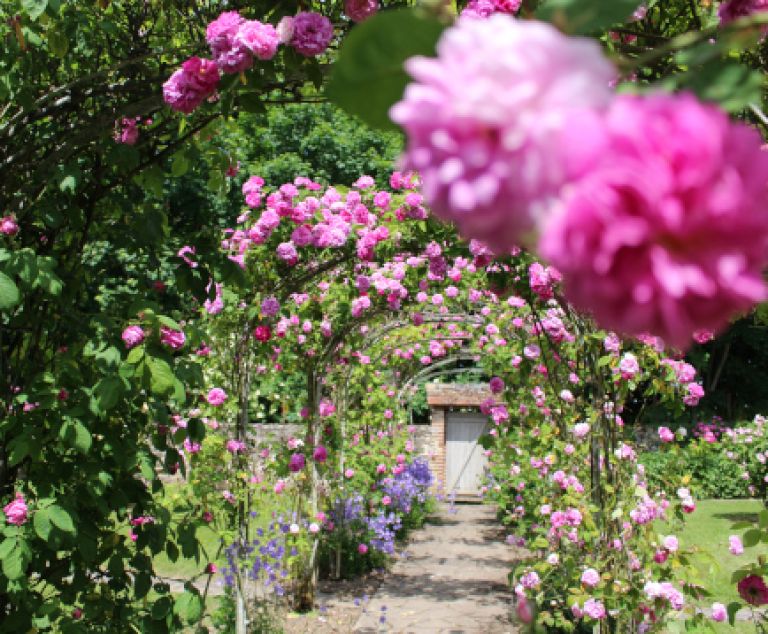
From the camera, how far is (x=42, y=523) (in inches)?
78.2

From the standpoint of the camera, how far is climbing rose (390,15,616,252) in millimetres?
291

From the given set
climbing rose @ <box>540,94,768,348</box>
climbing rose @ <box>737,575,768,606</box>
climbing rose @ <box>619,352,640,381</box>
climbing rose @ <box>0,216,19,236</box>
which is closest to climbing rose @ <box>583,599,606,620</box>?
climbing rose @ <box>619,352,640,381</box>

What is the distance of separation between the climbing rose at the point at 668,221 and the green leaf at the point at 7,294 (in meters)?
1.76

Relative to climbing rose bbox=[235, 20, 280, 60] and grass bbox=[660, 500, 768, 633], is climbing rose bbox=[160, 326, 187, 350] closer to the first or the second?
climbing rose bbox=[235, 20, 280, 60]

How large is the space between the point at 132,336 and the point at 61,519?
484 mm

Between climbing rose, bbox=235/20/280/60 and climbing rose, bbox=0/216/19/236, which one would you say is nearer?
climbing rose, bbox=235/20/280/60

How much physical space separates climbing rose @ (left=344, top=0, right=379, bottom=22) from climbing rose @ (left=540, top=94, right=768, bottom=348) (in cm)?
87

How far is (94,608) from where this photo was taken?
2.27 meters

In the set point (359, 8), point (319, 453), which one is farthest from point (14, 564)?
point (319, 453)

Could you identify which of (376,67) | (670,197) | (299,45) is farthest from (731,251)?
(299,45)

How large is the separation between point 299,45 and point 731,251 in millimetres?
1160

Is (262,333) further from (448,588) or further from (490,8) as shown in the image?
(490,8)

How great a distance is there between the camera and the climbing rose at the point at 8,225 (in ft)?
6.82

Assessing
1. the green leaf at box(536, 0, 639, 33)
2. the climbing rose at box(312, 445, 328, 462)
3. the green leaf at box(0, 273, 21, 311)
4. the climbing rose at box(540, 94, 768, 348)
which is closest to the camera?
the climbing rose at box(540, 94, 768, 348)
